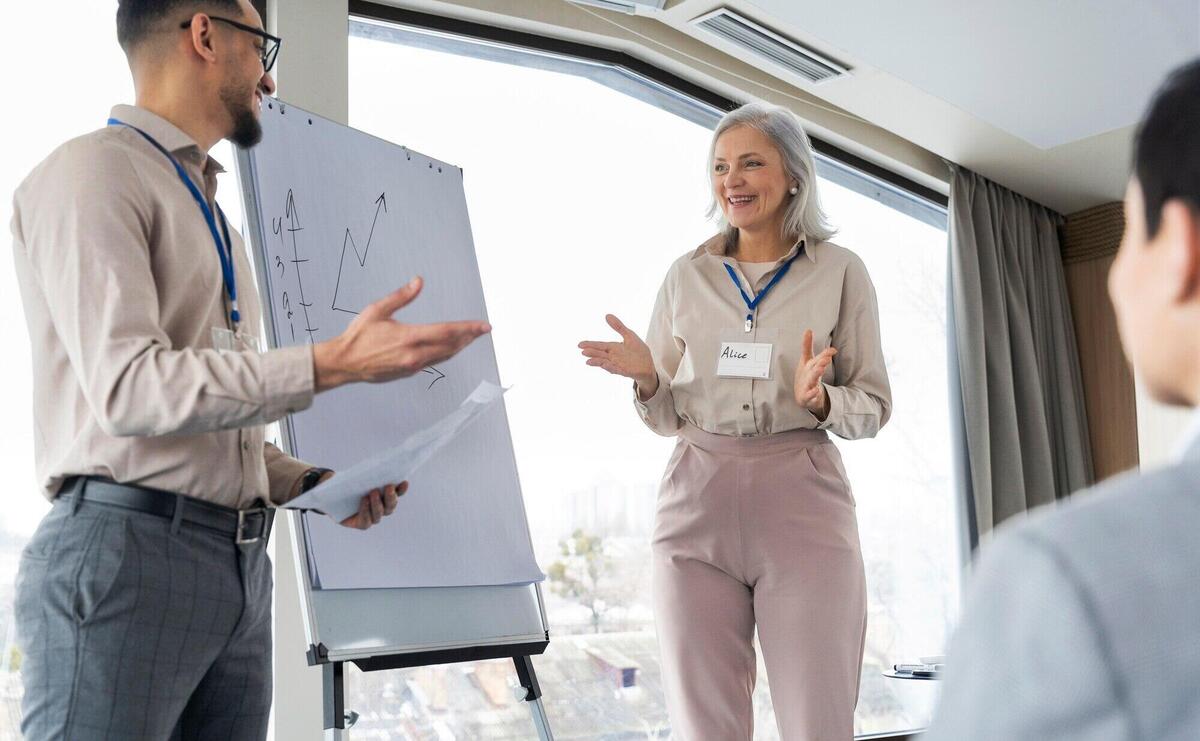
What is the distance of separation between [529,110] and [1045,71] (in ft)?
6.16

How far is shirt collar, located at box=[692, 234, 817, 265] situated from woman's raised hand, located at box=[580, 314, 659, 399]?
1.04 ft

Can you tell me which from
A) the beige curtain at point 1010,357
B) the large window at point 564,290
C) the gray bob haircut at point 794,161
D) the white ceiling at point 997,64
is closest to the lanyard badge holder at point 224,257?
the gray bob haircut at point 794,161

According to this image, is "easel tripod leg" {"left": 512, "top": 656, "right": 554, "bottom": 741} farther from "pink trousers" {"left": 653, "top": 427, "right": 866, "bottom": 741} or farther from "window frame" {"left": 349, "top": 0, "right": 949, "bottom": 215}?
"window frame" {"left": 349, "top": 0, "right": 949, "bottom": 215}

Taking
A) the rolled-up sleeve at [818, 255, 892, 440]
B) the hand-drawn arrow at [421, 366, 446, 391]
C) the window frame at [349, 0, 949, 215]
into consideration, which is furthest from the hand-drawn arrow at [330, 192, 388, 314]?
the window frame at [349, 0, 949, 215]

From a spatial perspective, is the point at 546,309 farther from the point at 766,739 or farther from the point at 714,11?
the point at 766,739

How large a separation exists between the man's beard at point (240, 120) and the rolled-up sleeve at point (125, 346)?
306mm

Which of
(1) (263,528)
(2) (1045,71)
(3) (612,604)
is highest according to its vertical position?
(2) (1045,71)

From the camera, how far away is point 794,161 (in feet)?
8.04

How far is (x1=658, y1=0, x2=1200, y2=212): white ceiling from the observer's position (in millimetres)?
3365

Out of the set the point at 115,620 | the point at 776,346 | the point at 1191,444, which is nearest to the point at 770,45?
the point at 776,346

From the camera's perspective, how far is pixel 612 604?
3.53 meters

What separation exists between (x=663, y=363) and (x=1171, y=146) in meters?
1.86

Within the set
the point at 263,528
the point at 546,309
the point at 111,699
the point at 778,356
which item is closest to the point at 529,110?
the point at 546,309

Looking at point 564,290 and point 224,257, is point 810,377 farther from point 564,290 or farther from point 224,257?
point 564,290
